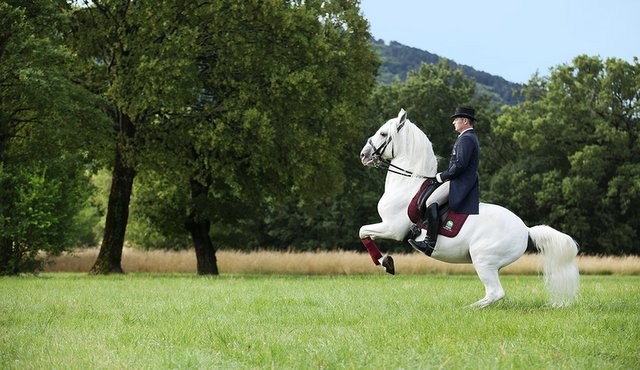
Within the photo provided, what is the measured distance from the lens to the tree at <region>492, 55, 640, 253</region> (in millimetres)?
50781

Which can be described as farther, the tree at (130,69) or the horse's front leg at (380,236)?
the tree at (130,69)

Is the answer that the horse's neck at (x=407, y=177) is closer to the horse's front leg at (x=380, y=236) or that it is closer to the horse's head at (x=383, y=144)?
the horse's head at (x=383, y=144)

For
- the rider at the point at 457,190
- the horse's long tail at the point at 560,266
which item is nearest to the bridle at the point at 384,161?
the rider at the point at 457,190

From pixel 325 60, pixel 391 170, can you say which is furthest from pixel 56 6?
pixel 391 170

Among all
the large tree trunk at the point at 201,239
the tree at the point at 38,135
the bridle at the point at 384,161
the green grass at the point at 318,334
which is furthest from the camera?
the large tree trunk at the point at 201,239

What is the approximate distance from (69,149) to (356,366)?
2360 cm

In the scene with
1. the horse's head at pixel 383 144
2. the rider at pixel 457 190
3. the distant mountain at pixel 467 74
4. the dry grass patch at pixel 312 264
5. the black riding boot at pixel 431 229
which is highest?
the distant mountain at pixel 467 74

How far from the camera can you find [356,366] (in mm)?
6195

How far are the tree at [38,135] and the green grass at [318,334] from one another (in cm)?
1294

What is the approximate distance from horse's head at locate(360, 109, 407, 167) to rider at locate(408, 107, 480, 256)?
92 centimetres

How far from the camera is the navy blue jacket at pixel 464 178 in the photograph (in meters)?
11.1

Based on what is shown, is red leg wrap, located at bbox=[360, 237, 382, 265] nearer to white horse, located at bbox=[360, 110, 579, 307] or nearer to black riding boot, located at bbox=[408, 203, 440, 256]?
white horse, located at bbox=[360, 110, 579, 307]

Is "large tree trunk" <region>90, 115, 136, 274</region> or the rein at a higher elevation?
the rein

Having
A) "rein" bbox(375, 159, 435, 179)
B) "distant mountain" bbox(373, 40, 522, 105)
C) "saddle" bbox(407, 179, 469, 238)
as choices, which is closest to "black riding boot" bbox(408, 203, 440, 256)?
"saddle" bbox(407, 179, 469, 238)
